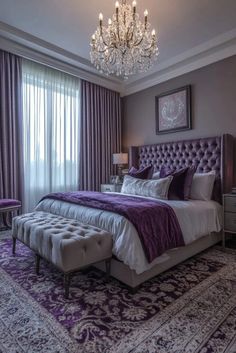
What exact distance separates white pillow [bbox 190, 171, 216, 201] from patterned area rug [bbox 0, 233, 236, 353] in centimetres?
113

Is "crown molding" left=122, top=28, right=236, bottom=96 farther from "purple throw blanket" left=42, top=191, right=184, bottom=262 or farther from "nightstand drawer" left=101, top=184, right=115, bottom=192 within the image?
"purple throw blanket" left=42, top=191, right=184, bottom=262

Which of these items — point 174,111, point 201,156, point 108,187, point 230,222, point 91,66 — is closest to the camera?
point 230,222

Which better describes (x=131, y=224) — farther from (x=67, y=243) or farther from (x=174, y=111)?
(x=174, y=111)

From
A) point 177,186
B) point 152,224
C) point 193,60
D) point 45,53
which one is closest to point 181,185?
point 177,186

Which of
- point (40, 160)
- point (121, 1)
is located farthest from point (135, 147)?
point (121, 1)

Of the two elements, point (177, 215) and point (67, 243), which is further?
point (177, 215)

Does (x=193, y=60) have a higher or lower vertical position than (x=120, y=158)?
higher

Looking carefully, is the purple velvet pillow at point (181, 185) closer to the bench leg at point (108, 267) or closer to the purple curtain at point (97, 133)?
the bench leg at point (108, 267)

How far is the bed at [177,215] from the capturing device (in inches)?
81.2

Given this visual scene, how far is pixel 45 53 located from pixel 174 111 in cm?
258

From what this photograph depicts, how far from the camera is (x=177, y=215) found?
101 inches

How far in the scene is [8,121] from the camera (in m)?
3.92

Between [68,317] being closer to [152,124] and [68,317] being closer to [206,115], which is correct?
[206,115]

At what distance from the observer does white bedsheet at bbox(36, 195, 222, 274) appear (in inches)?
79.8
